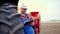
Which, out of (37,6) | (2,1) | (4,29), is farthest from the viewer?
(37,6)

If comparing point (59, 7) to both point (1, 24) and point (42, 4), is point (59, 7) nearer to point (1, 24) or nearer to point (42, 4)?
point (42, 4)

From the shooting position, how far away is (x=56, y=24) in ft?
23.1

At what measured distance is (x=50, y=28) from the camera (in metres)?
6.43

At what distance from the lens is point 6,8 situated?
30.0 inches

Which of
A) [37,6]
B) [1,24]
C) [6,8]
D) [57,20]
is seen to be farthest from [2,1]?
[57,20]

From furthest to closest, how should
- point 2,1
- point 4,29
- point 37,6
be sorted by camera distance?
point 37,6, point 2,1, point 4,29

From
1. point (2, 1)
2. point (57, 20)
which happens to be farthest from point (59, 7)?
point (2, 1)

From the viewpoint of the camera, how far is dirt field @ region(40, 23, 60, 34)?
19.1ft

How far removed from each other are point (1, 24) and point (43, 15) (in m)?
6.26

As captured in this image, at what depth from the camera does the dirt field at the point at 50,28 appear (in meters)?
5.83

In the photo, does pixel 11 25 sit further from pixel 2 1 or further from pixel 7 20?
pixel 2 1

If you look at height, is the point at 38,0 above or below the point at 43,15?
above

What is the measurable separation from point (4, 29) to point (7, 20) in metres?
0.04

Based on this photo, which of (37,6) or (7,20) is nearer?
(7,20)
